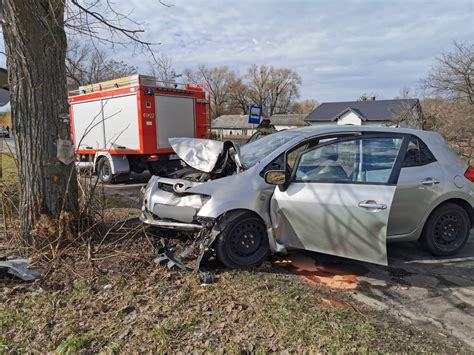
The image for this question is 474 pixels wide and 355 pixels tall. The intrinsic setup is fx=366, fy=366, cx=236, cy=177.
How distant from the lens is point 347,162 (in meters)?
4.26

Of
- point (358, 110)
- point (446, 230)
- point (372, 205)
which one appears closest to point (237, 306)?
point (372, 205)

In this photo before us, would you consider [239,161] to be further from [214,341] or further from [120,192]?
[120,192]

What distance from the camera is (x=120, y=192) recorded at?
9836mm

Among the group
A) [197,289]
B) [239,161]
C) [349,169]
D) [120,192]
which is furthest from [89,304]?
[120,192]

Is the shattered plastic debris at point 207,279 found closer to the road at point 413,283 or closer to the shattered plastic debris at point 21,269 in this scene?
the road at point 413,283

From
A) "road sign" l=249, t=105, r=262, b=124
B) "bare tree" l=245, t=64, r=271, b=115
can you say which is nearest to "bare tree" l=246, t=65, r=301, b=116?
"bare tree" l=245, t=64, r=271, b=115

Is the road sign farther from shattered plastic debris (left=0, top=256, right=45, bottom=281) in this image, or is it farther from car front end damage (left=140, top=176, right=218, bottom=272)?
shattered plastic debris (left=0, top=256, right=45, bottom=281)

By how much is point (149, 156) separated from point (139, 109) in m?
1.37

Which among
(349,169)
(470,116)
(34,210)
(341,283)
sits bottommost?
(341,283)

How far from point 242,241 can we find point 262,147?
53.9 inches

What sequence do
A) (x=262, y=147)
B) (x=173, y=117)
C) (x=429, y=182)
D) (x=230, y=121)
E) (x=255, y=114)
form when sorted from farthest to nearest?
(x=230, y=121), (x=255, y=114), (x=173, y=117), (x=262, y=147), (x=429, y=182)

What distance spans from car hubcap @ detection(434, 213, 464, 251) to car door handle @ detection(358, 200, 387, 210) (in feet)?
4.83

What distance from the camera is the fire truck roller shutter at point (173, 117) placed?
10352mm

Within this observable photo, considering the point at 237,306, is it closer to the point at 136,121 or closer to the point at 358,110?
the point at 136,121
